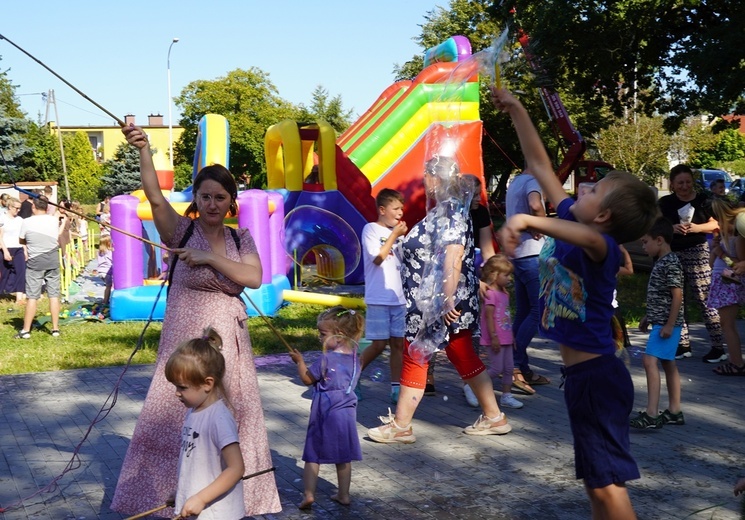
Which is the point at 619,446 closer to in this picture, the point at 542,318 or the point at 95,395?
the point at 542,318

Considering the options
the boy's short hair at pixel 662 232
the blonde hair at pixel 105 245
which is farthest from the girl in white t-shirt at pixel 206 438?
the blonde hair at pixel 105 245

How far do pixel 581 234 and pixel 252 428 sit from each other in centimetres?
199

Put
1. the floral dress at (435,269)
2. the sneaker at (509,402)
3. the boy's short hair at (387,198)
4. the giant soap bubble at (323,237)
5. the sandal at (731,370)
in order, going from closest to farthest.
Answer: the floral dress at (435,269)
the boy's short hair at (387,198)
the sneaker at (509,402)
the sandal at (731,370)
the giant soap bubble at (323,237)

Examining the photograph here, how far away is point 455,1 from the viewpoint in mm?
43500

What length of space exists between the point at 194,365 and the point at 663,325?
388 cm

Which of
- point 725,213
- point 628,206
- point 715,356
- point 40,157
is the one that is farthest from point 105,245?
point 40,157

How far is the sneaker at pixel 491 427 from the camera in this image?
6.38 meters

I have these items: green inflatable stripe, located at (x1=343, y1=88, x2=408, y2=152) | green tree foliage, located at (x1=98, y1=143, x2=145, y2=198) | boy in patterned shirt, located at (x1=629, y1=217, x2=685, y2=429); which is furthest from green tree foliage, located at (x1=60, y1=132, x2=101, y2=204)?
boy in patterned shirt, located at (x1=629, y1=217, x2=685, y2=429)

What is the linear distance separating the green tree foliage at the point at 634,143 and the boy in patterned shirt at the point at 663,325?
118 ft

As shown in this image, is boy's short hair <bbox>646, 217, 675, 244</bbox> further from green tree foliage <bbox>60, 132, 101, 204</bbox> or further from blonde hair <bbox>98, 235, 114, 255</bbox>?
green tree foliage <bbox>60, 132, 101, 204</bbox>

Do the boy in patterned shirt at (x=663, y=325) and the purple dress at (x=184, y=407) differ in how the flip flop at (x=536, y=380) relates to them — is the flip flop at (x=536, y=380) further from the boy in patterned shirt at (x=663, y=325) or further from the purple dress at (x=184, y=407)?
the purple dress at (x=184, y=407)

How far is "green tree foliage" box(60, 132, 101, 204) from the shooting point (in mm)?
64125

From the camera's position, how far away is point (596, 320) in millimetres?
3545

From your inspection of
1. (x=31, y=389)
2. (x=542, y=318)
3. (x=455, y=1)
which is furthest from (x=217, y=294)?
(x=455, y=1)
